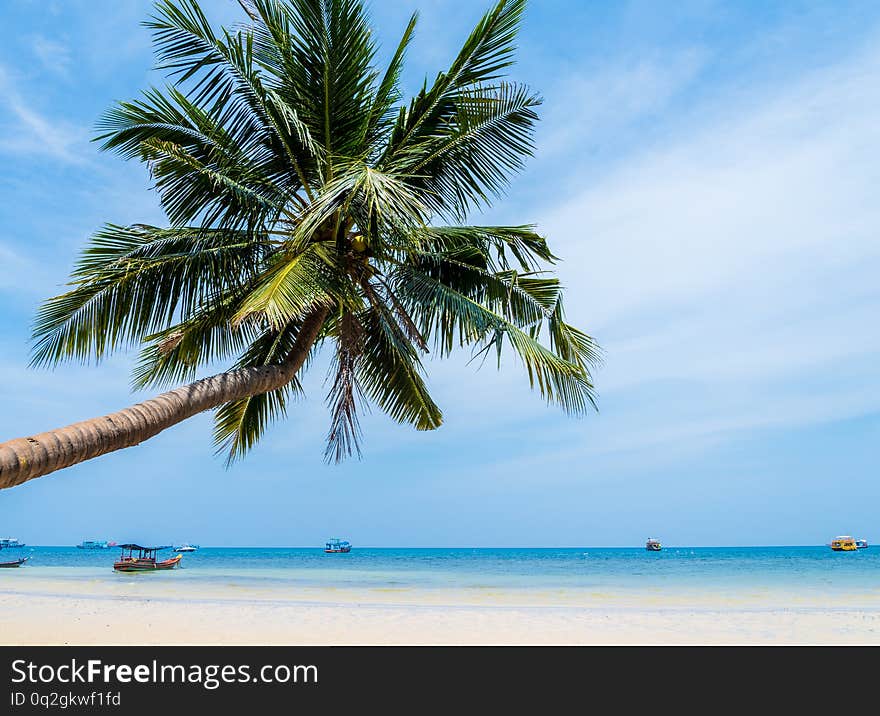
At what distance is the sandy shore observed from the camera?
1203 centimetres

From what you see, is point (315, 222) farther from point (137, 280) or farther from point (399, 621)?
point (399, 621)

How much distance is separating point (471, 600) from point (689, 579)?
46.4 feet

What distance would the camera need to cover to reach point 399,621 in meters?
14.6

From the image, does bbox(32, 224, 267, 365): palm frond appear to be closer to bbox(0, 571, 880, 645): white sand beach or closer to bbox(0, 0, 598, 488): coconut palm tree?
bbox(0, 0, 598, 488): coconut palm tree

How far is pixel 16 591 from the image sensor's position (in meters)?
20.8

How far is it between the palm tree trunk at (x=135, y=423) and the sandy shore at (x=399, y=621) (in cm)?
636

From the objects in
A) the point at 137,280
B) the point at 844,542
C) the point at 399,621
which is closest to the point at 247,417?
the point at 137,280

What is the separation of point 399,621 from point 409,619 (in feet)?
1.75

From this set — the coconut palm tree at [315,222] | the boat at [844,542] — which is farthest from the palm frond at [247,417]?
the boat at [844,542]

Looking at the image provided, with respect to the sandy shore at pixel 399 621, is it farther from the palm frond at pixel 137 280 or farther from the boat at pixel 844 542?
the boat at pixel 844 542

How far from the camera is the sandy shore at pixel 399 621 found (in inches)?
474

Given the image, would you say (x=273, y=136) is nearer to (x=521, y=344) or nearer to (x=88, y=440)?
(x=521, y=344)
